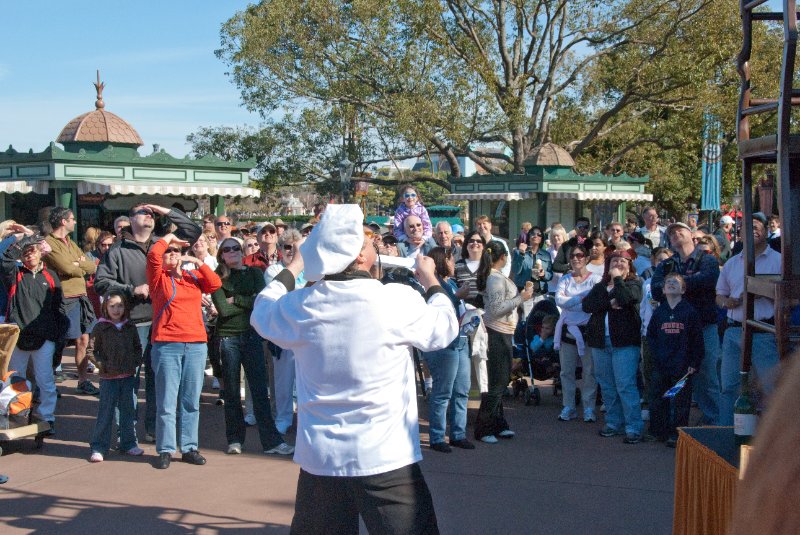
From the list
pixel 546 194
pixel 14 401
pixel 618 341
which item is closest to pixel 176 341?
pixel 14 401

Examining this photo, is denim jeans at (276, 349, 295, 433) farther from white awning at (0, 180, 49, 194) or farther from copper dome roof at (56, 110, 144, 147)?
copper dome roof at (56, 110, 144, 147)

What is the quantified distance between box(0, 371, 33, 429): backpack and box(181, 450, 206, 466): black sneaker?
4.91 feet

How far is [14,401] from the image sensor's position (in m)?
7.31

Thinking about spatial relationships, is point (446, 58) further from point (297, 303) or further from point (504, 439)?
point (297, 303)

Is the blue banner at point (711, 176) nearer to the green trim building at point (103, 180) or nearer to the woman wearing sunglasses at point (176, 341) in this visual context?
the green trim building at point (103, 180)

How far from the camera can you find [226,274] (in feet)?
24.7

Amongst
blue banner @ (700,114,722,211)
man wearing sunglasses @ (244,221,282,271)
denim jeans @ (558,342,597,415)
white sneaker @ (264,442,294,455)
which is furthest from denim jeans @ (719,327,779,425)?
blue banner @ (700,114,722,211)

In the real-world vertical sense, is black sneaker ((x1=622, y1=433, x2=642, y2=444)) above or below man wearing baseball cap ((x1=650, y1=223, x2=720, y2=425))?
below

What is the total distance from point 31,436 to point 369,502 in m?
5.02

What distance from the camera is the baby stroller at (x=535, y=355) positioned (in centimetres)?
946

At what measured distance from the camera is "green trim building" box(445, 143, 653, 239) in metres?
23.0

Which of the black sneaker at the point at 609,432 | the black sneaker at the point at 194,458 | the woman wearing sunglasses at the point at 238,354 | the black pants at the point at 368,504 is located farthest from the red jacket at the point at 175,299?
the black sneaker at the point at 609,432

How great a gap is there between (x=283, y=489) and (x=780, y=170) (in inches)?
170

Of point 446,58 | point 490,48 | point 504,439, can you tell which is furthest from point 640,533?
point 490,48
